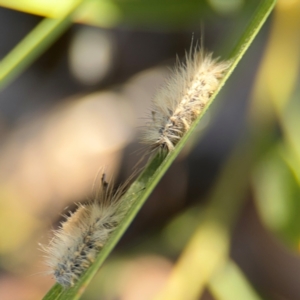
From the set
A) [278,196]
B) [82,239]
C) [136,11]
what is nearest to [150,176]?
[82,239]

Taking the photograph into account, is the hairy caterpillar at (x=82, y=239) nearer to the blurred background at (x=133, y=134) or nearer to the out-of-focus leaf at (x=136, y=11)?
the blurred background at (x=133, y=134)

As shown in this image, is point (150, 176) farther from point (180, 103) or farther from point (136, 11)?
point (136, 11)

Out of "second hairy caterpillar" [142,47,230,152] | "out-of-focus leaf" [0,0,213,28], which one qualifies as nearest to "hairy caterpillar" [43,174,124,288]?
"second hairy caterpillar" [142,47,230,152]

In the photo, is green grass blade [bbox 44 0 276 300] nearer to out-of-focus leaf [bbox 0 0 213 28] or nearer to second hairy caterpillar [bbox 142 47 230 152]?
second hairy caterpillar [bbox 142 47 230 152]

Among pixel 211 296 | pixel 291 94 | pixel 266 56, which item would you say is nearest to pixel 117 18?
pixel 266 56

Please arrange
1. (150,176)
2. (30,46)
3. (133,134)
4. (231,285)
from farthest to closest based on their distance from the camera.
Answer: (133,134), (231,285), (30,46), (150,176)

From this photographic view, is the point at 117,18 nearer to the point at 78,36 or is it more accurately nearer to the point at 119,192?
the point at 78,36
